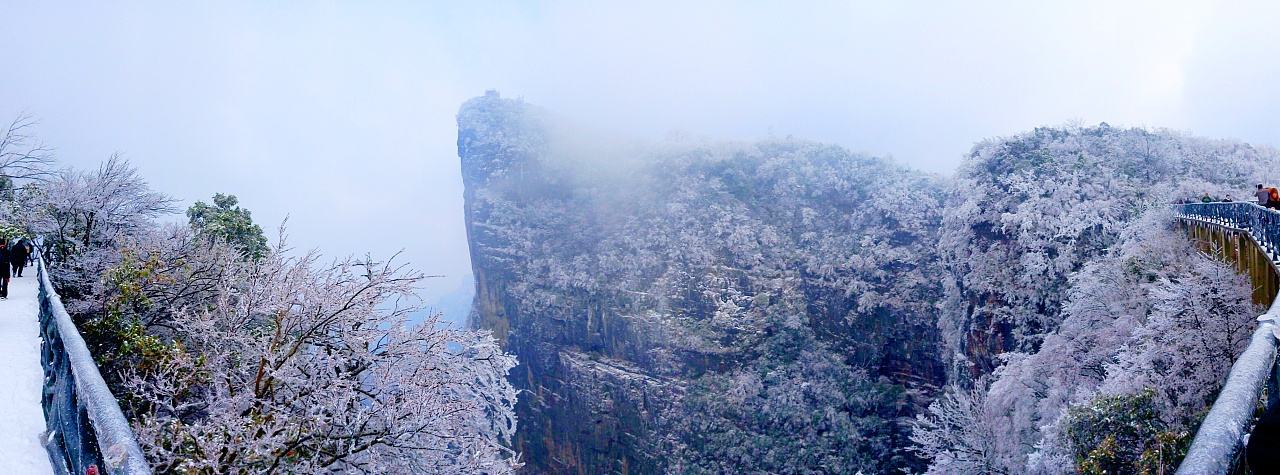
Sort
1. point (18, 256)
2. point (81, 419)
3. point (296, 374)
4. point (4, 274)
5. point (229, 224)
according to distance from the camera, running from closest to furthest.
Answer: point (81, 419) < point (296, 374) < point (4, 274) < point (18, 256) < point (229, 224)

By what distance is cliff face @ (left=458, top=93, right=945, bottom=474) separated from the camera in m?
34.3

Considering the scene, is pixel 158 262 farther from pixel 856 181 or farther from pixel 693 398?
pixel 856 181

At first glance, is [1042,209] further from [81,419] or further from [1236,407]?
[81,419]

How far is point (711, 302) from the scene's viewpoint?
3909 centimetres

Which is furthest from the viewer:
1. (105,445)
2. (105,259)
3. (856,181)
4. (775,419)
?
(856,181)

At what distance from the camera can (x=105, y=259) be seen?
12.7 m

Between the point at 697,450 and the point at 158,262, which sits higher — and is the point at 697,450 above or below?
below

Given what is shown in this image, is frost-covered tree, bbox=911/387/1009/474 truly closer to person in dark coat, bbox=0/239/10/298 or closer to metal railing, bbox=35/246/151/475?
metal railing, bbox=35/246/151/475

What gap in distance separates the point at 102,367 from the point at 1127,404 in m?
15.7

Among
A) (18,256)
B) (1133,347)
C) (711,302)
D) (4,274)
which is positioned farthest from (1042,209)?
(18,256)

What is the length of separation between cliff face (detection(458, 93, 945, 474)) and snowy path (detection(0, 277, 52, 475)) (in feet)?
101

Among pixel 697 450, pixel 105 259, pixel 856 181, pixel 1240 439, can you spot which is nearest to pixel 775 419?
pixel 697 450

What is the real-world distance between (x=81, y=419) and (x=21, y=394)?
2735 millimetres

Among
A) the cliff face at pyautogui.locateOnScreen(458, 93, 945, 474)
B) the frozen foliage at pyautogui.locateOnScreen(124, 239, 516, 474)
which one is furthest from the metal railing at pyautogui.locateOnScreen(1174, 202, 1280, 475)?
the cliff face at pyautogui.locateOnScreen(458, 93, 945, 474)
